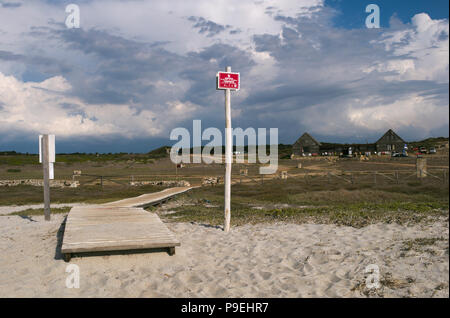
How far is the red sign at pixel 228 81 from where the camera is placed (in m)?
8.23

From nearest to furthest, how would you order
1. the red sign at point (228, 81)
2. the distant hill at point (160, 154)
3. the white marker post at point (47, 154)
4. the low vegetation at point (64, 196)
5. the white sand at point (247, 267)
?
the white sand at point (247, 267)
the red sign at point (228, 81)
the white marker post at point (47, 154)
the low vegetation at point (64, 196)
the distant hill at point (160, 154)

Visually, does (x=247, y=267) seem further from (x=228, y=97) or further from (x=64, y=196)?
(x=64, y=196)

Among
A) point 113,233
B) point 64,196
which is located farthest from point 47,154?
point 64,196

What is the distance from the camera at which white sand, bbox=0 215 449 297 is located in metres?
4.56

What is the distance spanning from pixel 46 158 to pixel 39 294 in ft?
22.3

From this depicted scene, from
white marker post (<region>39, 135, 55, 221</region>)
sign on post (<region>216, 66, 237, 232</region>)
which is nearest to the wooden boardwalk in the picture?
sign on post (<region>216, 66, 237, 232</region>)

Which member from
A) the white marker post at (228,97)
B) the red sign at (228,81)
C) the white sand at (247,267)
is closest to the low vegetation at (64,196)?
the white marker post at (228,97)

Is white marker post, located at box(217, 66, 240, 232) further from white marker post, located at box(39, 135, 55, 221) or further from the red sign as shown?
white marker post, located at box(39, 135, 55, 221)

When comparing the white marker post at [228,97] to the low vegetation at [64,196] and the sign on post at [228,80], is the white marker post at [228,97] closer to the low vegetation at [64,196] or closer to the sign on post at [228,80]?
the sign on post at [228,80]

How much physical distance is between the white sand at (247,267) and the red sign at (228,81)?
3.43m

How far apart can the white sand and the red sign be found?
11.2ft

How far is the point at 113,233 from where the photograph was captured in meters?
6.62

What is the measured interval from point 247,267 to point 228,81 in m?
4.46
